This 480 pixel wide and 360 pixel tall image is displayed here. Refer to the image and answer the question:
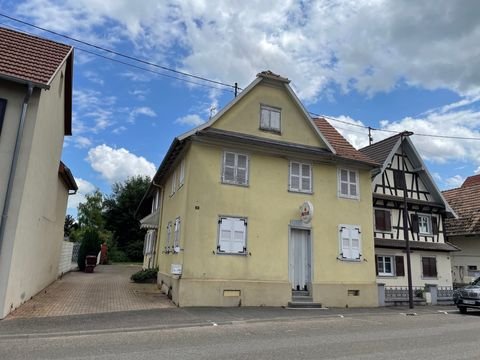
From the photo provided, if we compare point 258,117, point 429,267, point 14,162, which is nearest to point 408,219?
point 429,267

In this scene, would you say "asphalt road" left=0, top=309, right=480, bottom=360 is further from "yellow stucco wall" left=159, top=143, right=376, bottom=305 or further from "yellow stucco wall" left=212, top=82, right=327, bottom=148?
"yellow stucco wall" left=212, top=82, right=327, bottom=148

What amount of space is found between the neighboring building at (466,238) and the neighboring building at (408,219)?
3.19m

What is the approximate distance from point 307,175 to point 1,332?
12.3 metres

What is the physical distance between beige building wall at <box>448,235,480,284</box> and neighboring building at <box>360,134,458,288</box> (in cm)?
402

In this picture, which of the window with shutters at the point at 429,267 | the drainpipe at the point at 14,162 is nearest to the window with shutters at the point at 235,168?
the drainpipe at the point at 14,162

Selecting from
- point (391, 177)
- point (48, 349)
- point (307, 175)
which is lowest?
point (48, 349)

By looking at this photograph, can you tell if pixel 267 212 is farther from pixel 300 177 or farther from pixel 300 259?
pixel 300 259

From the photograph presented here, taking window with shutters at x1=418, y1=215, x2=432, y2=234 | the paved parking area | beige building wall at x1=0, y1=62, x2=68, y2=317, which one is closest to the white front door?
the paved parking area

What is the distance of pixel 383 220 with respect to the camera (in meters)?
21.1

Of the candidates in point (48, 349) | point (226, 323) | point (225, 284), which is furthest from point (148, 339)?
point (225, 284)

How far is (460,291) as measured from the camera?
16.9 metres

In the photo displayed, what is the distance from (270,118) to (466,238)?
1800 centimetres

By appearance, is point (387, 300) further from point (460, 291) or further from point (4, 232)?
point (4, 232)

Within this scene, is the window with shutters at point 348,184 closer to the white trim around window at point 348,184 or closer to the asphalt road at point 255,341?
the white trim around window at point 348,184
